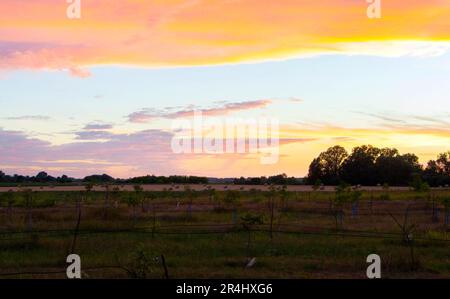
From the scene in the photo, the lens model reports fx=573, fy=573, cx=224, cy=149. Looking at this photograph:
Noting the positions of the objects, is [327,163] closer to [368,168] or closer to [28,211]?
[368,168]

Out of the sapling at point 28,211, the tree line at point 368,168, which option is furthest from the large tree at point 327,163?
the sapling at point 28,211

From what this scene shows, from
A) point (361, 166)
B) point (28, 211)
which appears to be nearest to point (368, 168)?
point (361, 166)

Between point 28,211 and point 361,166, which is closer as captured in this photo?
point 28,211

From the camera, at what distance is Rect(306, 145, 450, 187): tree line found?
99.1m

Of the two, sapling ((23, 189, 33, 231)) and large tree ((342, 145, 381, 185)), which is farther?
large tree ((342, 145, 381, 185))

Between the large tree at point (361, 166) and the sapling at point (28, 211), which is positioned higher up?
the large tree at point (361, 166)

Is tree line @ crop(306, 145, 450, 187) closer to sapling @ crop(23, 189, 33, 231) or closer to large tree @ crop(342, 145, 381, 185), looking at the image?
large tree @ crop(342, 145, 381, 185)

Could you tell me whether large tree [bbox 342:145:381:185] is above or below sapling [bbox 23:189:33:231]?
above

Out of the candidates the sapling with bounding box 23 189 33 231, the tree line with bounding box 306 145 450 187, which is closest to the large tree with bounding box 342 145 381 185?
the tree line with bounding box 306 145 450 187

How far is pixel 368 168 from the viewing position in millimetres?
100438

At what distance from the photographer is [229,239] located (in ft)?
66.2

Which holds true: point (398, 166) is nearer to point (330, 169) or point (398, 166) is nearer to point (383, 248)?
point (330, 169)

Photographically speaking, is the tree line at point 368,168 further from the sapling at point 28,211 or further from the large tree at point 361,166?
the sapling at point 28,211

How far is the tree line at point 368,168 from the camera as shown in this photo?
99125 millimetres
